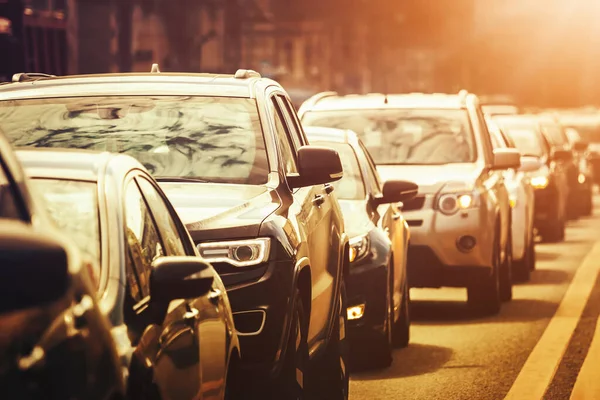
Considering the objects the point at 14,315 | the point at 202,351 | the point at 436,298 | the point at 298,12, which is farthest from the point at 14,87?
the point at 298,12

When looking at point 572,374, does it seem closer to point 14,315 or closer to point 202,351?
point 202,351

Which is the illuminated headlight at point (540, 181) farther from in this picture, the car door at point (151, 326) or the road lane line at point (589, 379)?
the car door at point (151, 326)

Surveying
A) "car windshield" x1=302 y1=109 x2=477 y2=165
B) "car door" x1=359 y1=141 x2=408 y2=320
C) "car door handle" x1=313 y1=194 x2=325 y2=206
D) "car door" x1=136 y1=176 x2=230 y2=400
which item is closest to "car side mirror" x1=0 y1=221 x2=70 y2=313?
"car door" x1=136 y1=176 x2=230 y2=400

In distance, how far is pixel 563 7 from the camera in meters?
128

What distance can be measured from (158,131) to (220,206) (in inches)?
37.0

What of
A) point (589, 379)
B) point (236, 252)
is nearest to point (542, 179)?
point (589, 379)

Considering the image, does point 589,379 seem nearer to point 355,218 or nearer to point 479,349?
point 479,349

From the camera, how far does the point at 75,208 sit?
5.50 meters

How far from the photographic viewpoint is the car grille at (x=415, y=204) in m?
15.3

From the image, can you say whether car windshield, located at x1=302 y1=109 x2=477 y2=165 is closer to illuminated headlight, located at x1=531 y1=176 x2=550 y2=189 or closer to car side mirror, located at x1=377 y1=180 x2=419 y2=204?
car side mirror, located at x1=377 y1=180 x2=419 y2=204

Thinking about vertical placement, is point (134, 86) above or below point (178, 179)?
above

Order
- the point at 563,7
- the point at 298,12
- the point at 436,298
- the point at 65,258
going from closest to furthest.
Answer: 1. the point at 65,258
2. the point at 436,298
3. the point at 298,12
4. the point at 563,7

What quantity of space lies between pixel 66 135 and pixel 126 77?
820 mm

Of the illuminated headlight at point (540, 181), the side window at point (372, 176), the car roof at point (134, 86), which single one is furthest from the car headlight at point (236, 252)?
the illuminated headlight at point (540, 181)
